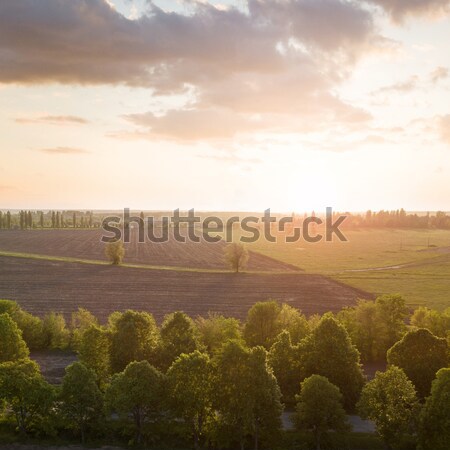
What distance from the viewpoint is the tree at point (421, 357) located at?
4878 cm

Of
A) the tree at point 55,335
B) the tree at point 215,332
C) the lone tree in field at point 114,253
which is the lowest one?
the tree at point 55,335

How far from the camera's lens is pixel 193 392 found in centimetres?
4400

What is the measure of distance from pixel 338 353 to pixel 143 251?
143 meters

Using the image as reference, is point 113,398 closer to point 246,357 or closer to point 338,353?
point 246,357

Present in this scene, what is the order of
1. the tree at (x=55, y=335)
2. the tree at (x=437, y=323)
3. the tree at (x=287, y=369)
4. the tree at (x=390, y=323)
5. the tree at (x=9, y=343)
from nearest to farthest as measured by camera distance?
1. the tree at (x=287, y=369)
2. the tree at (x=9, y=343)
3. the tree at (x=437, y=323)
4. the tree at (x=390, y=323)
5. the tree at (x=55, y=335)

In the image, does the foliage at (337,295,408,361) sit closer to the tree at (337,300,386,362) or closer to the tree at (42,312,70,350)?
the tree at (337,300,386,362)

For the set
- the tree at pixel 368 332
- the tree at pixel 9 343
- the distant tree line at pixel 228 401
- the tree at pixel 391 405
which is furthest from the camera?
the tree at pixel 368 332

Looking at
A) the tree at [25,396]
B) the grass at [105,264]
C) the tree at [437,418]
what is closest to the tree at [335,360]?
the tree at [437,418]

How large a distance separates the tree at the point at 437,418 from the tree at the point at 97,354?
105 feet

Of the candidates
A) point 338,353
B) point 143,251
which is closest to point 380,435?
point 338,353

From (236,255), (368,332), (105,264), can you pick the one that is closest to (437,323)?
(368,332)

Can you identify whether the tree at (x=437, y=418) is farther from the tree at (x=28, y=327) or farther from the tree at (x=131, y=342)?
the tree at (x=28, y=327)

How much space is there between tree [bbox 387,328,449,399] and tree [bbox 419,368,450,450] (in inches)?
259

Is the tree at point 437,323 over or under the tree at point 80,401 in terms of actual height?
over
